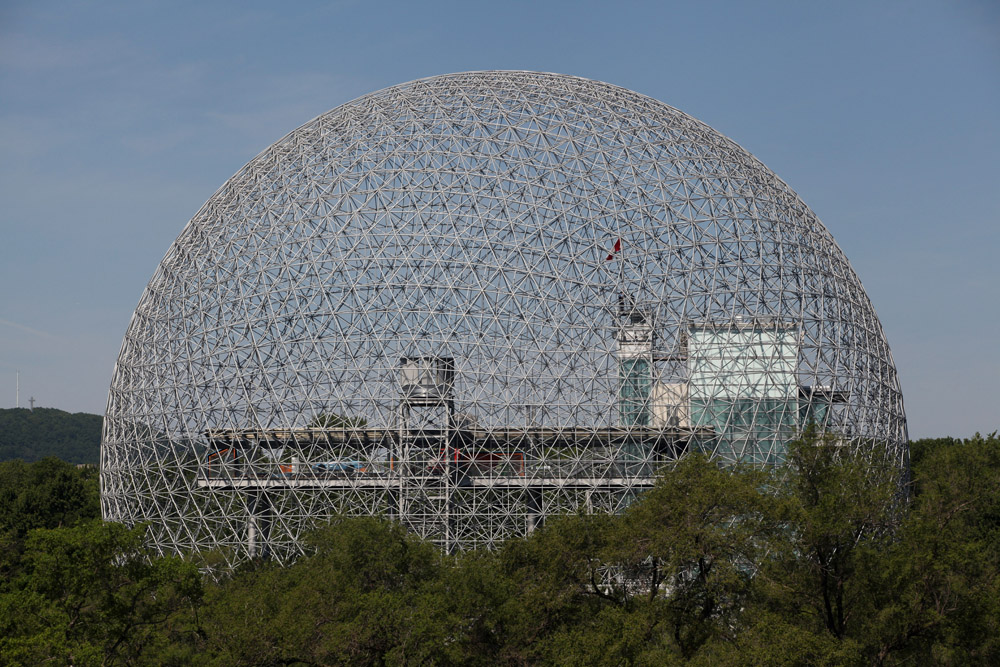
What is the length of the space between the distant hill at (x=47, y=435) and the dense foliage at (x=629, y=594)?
6465 inches

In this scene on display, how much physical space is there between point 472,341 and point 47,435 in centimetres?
17458

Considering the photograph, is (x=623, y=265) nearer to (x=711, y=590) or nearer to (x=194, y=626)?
(x=711, y=590)

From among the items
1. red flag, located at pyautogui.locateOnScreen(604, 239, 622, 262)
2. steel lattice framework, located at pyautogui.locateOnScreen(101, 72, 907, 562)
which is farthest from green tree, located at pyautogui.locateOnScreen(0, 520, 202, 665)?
red flag, located at pyautogui.locateOnScreen(604, 239, 622, 262)

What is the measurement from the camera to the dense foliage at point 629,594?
1792cm

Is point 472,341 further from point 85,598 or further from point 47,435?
point 47,435

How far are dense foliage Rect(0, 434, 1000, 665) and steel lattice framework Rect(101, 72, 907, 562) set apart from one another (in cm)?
862

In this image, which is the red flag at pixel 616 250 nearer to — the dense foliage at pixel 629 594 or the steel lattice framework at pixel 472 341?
the steel lattice framework at pixel 472 341

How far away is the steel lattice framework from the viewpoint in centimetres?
3128

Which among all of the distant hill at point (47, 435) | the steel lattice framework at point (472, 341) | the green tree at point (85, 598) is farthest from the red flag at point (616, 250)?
the distant hill at point (47, 435)

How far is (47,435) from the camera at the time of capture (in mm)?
183500

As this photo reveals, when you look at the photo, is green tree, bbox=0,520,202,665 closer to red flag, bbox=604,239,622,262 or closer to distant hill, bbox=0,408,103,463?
red flag, bbox=604,239,622,262

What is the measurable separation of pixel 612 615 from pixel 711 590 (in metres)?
2.09

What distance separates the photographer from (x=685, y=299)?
109ft

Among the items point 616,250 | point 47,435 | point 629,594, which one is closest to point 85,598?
point 629,594
